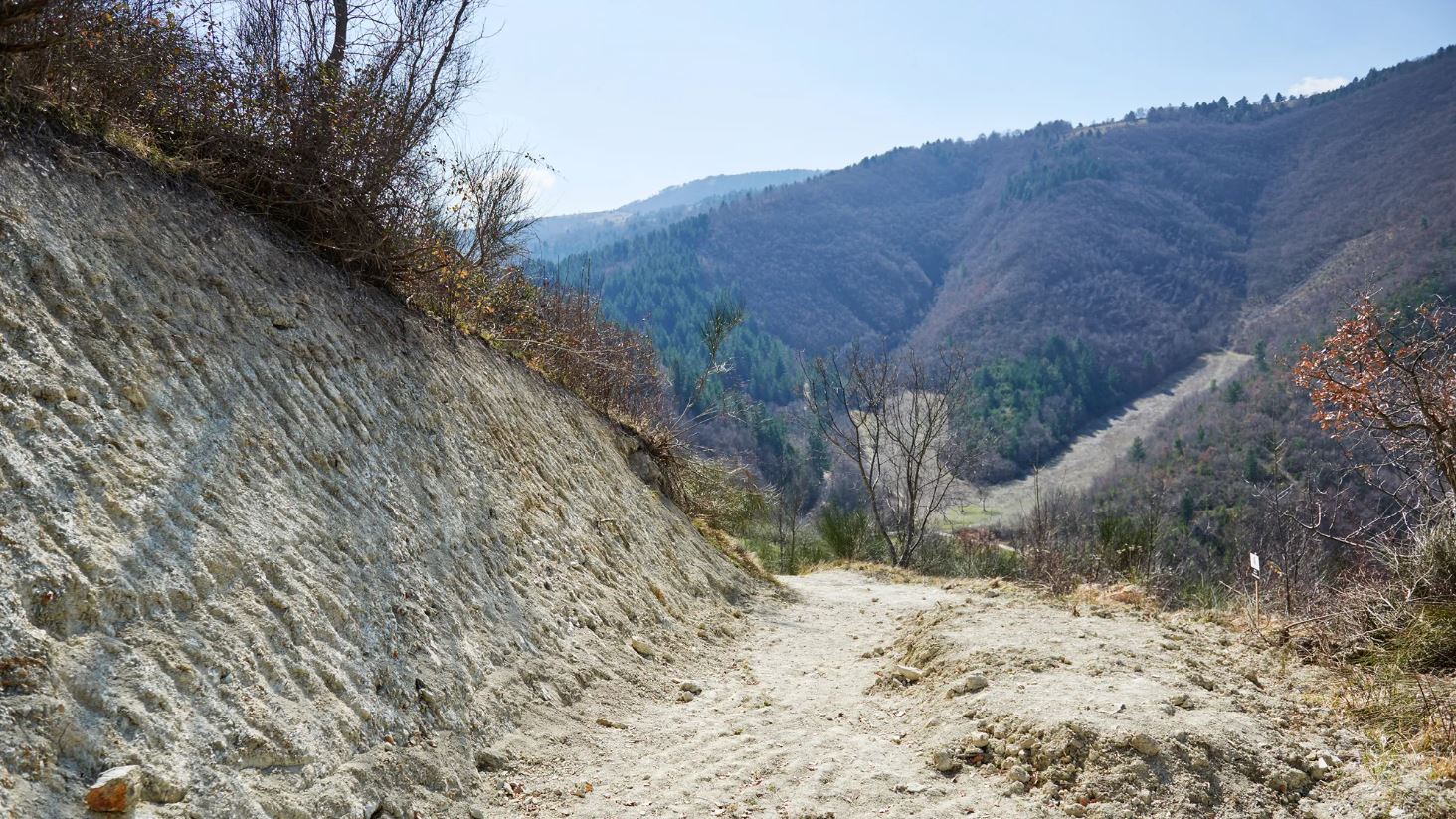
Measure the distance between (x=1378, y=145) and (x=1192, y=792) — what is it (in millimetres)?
167110

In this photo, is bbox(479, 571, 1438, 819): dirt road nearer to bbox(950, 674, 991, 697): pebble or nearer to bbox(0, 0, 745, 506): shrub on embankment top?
bbox(950, 674, 991, 697): pebble

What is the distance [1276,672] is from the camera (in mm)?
5836

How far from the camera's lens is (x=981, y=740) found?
4.65 m

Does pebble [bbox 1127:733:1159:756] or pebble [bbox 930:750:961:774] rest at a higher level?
pebble [bbox 1127:733:1159:756]

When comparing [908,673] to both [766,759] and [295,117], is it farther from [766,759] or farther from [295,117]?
[295,117]

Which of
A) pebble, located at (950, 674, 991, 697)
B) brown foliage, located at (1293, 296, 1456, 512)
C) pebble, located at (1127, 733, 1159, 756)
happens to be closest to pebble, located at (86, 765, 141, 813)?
pebble, located at (1127, 733, 1159, 756)

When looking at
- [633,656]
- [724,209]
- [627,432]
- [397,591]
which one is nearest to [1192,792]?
[633,656]

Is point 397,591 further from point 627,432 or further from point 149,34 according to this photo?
point 627,432

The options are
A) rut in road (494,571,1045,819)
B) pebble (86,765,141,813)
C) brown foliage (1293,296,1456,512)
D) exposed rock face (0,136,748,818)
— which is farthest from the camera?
brown foliage (1293,296,1456,512)

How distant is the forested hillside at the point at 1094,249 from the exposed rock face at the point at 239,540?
255 ft

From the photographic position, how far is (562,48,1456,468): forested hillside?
321 feet

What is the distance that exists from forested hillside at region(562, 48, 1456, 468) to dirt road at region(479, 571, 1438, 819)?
76.2 m

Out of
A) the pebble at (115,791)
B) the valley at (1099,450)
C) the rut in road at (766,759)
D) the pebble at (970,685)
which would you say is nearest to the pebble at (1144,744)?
the rut in road at (766,759)

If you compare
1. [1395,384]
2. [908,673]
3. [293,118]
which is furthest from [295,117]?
[1395,384]
